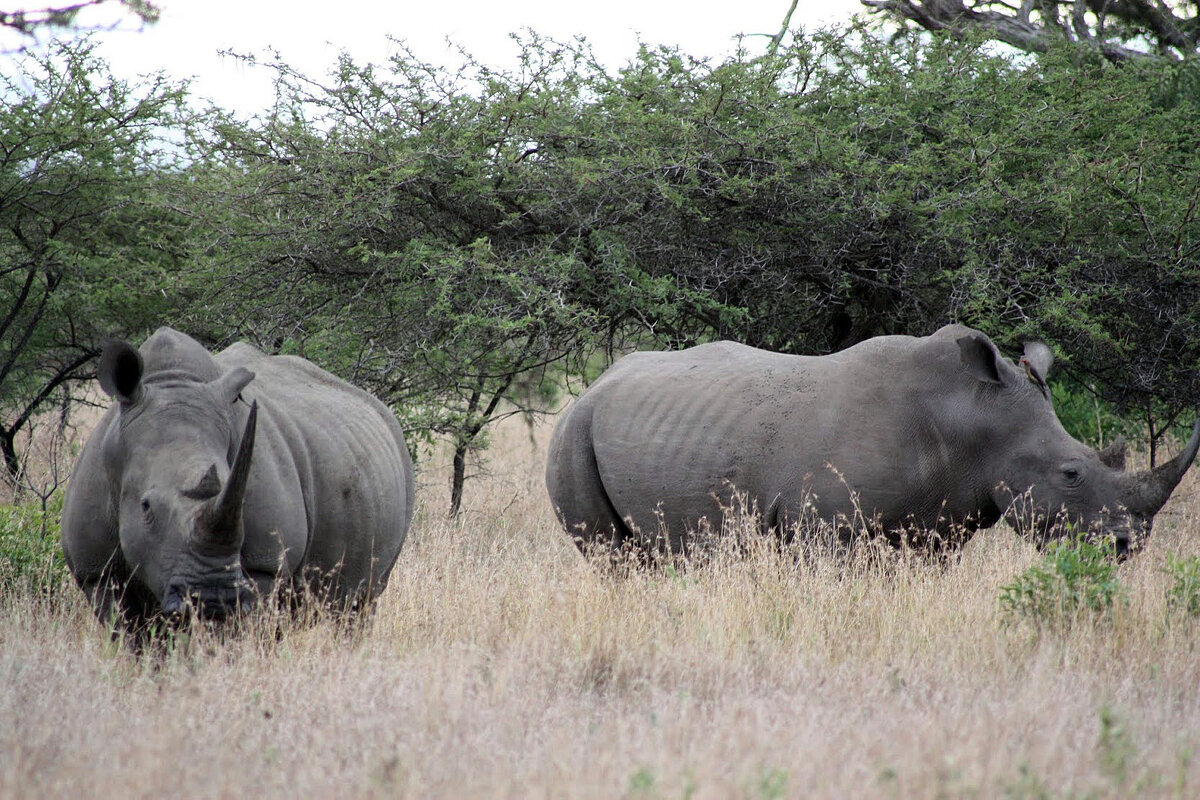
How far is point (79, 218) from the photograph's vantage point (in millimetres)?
11180

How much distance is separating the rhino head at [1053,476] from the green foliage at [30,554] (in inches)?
190

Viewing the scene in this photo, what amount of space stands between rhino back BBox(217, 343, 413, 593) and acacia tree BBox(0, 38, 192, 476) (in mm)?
4272

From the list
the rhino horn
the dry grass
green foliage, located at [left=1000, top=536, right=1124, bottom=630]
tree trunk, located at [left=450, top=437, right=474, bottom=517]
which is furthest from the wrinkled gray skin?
tree trunk, located at [left=450, top=437, right=474, bottom=517]

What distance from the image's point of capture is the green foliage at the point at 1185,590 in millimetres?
5655

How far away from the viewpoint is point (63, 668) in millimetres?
4445

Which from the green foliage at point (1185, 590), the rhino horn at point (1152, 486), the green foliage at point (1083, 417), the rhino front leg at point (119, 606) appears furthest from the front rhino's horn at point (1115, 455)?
the green foliage at point (1083, 417)

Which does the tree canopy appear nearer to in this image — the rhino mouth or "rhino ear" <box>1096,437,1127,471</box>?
"rhino ear" <box>1096,437,1127,471</box>

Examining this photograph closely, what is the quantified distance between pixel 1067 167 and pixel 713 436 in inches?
152

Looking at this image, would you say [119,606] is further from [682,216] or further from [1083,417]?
[1083,417]

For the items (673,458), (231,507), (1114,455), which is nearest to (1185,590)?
(1114,455)

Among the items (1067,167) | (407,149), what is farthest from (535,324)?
(1067,167)

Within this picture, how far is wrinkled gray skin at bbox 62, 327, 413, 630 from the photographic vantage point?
4242 mm

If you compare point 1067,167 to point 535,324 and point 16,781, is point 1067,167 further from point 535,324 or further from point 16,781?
point 16,781

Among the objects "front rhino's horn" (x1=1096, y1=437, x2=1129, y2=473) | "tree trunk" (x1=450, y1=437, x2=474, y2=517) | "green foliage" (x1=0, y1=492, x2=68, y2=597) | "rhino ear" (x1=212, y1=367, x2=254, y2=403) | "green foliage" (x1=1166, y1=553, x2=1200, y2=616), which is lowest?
"tree trunk" (x1=450, y1=437, x2=474, y2=517)
